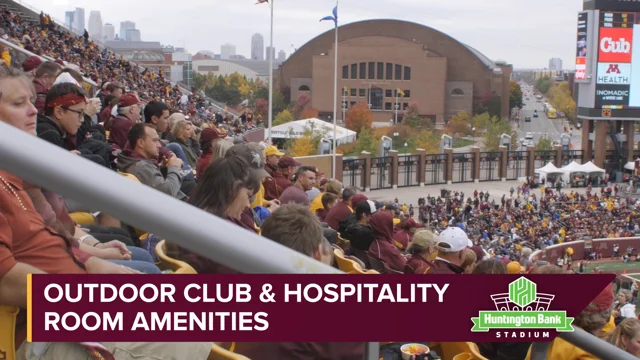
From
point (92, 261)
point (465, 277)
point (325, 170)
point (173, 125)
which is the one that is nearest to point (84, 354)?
point (92, 261)

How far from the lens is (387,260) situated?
6.31 metres

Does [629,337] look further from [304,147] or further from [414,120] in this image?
[414,120]

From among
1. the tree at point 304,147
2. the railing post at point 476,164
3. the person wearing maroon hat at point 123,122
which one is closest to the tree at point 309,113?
the tree at point 304,147

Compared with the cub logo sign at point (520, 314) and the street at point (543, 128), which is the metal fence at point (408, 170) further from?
the cub logo sign at point (520, 314)

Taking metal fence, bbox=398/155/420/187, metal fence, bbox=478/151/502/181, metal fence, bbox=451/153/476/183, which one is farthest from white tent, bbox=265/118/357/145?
metal fence, bbox=478/151/502/181

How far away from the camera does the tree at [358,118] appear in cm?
7369

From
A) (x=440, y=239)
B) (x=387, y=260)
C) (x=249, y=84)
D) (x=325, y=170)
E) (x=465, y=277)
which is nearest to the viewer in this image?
(x=465, y=277)

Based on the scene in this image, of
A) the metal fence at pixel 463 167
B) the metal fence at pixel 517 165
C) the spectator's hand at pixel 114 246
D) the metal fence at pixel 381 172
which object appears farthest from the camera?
the metal fence at pixel 517 165

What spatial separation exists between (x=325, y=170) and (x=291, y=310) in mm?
36022

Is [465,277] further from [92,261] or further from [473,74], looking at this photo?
[473,74]

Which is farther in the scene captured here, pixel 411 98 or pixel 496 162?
pixel 411 98

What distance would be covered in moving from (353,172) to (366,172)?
3.87 ft

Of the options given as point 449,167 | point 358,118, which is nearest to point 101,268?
point 449,167

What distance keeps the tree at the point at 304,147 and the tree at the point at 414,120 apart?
2328cm
